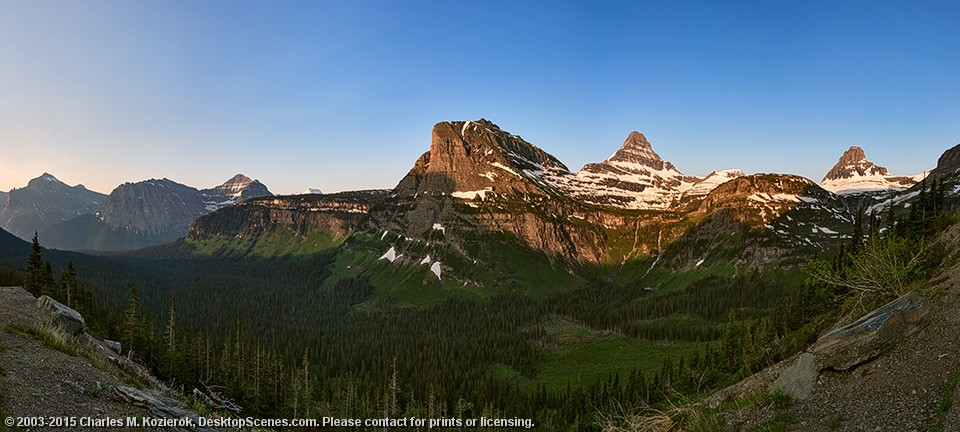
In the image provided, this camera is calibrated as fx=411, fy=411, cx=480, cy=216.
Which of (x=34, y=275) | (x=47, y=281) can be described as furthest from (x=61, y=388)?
(x=47, y=281)

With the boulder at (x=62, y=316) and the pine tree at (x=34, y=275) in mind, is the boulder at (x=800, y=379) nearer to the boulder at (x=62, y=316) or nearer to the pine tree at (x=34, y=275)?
the boulder at (x=62, y=316)

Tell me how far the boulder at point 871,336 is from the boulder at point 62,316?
43.1 m

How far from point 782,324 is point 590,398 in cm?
4114

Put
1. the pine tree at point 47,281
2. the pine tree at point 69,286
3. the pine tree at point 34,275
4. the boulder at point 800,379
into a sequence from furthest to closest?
the pine tree at point 69,286
the pine tree at point 47,281
the pine tree at point 34,275
the boulder at point 800,379

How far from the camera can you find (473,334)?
6654 inches

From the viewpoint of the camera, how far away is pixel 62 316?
30.0 meters

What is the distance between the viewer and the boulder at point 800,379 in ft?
44.1

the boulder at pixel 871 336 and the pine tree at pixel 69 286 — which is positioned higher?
the boulder at pixel 871 336

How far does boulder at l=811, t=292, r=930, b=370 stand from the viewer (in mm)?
13484

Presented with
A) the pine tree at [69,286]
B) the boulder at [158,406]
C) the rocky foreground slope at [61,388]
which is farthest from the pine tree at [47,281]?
the boulder at [158,406]

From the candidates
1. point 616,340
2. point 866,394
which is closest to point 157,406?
point 866,394

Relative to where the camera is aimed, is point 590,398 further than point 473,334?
No

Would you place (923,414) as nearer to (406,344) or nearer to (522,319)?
(406,344)

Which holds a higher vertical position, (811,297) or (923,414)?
(923,414)
